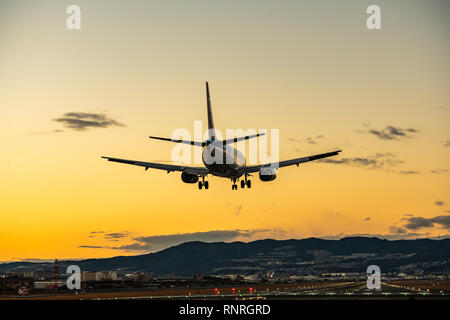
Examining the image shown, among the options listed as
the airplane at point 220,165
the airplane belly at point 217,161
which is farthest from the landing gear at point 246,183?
the airplane belly at point 217,161

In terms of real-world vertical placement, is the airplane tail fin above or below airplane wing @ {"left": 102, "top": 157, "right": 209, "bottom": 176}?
above

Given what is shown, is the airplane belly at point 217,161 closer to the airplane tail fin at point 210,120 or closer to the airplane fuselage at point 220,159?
the airplane fuselage at point 220,159

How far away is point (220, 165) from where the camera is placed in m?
92.4

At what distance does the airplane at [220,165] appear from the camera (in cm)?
9219

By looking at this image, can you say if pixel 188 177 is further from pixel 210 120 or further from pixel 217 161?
pixel 210 120

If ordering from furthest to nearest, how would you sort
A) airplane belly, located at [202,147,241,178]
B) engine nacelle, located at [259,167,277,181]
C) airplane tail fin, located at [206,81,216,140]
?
1. engine nacelle, located at [259,167,277,181]
2. airplane tail fin, located at [206,81,216,140]
3. airplane belly, located at [202,147,241,178]

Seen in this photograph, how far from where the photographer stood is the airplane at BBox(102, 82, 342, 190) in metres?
92.2

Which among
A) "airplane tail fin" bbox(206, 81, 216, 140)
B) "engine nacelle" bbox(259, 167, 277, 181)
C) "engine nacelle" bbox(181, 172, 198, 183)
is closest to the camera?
"airplane tail fin" bbox(206, 81, 216, 140)

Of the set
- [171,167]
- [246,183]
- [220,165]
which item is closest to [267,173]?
[246,183]

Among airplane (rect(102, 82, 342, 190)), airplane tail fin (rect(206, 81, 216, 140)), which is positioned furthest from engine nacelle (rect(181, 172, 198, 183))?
airplane tail fin (rect(206, 81, 216, 140))

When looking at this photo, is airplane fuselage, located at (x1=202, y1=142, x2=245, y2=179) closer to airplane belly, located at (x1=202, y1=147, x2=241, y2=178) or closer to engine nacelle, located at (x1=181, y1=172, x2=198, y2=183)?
airplane belly, located at (x1=202, y1=147, x2=241, y2=178)
